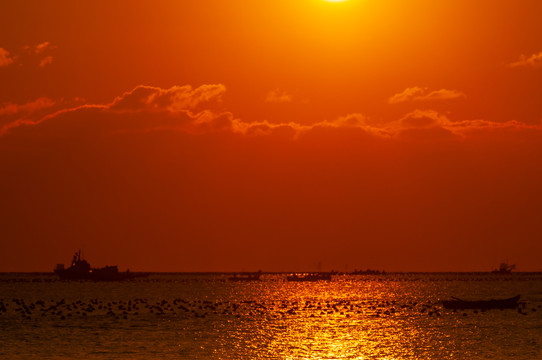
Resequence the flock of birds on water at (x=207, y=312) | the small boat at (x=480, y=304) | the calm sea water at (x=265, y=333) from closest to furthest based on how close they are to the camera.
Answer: the calm sea water at (x=265, y=333) < the flock of birds on water at (x=207, y=312) < the small boat at (x=480, y=304)

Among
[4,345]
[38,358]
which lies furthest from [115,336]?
[38,358]

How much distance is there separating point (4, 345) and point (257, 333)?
84.9 ft

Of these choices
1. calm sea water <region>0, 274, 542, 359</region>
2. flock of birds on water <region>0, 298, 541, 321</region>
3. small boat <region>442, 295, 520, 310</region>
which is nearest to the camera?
calm sea water <region>0, 274, 542, 359</region>

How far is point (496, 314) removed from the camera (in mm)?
119938

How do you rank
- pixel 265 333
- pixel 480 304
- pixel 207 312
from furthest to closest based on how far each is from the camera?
1. pixel 480 304
2. pixel 207 312
3. pixel 265 333

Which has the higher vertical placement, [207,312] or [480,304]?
[480,304]

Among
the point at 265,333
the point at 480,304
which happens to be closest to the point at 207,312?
the point at 265,333

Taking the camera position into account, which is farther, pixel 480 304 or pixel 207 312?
pixel 480 304

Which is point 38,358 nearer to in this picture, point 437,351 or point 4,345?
point 4,345

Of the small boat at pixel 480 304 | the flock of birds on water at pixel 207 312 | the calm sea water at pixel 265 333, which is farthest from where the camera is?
the small boat at pixel 480 304

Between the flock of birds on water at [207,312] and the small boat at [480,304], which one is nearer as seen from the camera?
the flock of birds on water at [207,312]

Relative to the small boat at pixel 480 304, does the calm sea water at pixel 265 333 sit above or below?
below

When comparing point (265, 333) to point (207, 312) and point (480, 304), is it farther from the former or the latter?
point (480, 304)

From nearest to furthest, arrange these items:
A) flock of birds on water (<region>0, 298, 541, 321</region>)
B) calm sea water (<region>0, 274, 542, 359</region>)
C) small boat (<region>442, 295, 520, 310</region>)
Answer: calm sea water (<region>0, 274, 542, 359</region>), flock of birds on water (<region>0, 298, 541, 321</region>), small boat (<region>442, 295, 520, 310</region>)
